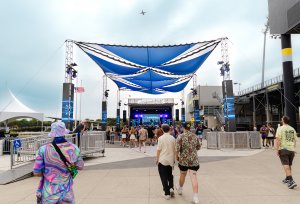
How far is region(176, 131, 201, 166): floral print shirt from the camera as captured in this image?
5043 mm

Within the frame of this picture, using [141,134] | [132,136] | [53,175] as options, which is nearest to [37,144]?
[141,134]

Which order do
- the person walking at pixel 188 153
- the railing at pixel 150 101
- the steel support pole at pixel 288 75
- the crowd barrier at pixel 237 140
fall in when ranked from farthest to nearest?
the railing at pixel 150 101, the steel support pole at pixel 288 75, the crowd barrier at pixel 237 140, the person walking at pixel 188 153

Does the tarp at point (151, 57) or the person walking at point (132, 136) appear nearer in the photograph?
the person walking at point (132, 136)

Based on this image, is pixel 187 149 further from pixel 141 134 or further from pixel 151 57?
pixel 151 57

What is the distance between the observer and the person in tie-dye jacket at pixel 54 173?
110 inches

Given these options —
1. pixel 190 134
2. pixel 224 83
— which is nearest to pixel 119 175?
pixel 190 134

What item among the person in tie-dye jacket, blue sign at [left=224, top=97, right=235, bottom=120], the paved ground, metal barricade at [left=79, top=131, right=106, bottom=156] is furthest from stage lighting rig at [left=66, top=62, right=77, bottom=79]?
the person in tie-dye jacket

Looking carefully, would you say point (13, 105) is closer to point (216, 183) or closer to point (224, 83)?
point (224, 83)

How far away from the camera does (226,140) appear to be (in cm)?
1547

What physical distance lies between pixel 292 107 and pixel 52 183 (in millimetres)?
24375

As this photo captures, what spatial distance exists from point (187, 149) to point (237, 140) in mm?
11395

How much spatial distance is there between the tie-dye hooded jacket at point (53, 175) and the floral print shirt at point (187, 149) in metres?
2.77

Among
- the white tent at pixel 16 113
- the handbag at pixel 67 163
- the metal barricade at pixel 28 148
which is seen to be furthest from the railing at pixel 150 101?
the handbag at pixel 67 163

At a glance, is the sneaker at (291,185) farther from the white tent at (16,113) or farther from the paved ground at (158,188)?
the white tent at (16,113)
